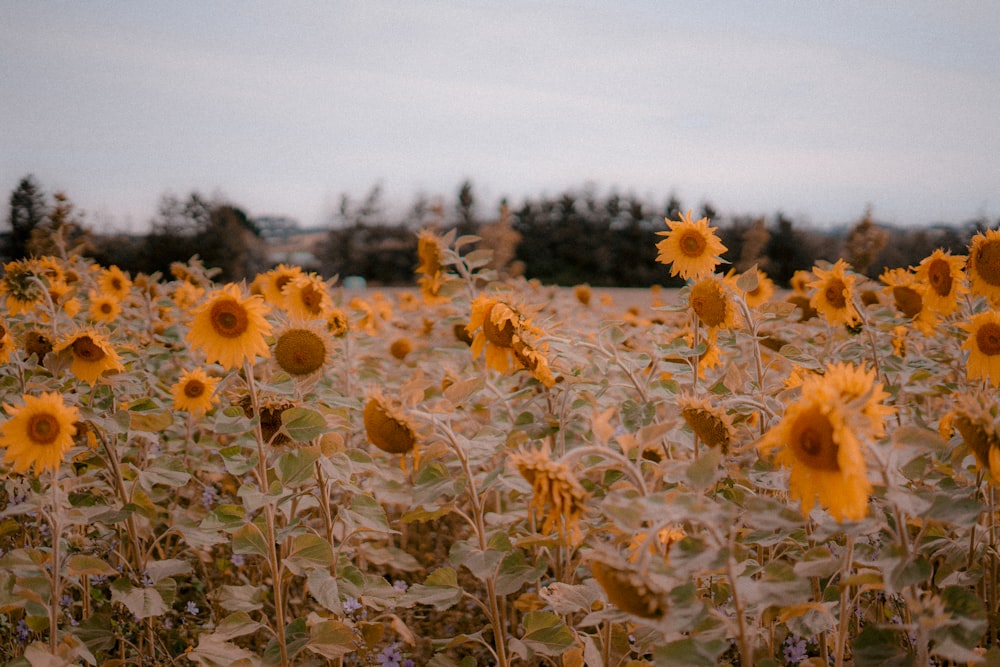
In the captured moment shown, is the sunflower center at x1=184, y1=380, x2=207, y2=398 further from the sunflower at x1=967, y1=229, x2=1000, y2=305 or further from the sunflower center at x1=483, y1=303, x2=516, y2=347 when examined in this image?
the sunflower at x1=967, y1=229, x2=1000, y2=305

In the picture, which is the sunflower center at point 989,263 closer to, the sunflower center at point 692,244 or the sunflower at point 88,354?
the sunflower center at point 692,244

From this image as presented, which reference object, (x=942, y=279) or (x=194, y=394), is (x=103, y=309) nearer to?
(x=194, y=394)

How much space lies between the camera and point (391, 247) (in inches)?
940

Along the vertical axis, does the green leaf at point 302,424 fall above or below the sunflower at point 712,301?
below

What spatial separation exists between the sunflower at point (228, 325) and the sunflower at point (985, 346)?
Result: 2.08m

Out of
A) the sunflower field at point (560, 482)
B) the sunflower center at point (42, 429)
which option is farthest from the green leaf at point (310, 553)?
the sunflower center at point (42, 429)

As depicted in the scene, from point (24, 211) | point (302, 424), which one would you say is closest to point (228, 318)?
point (302, 424)

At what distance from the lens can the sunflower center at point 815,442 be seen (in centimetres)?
106

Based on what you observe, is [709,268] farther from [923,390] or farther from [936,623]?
[936,623]

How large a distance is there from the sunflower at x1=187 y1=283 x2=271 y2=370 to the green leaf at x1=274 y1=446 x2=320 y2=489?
33 centimetres

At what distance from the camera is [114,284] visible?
15.5 ft

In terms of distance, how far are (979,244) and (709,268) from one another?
37.6 inches

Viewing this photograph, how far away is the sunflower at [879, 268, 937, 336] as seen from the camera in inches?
108

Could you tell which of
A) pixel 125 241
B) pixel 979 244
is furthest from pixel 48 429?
pixel 125 241
